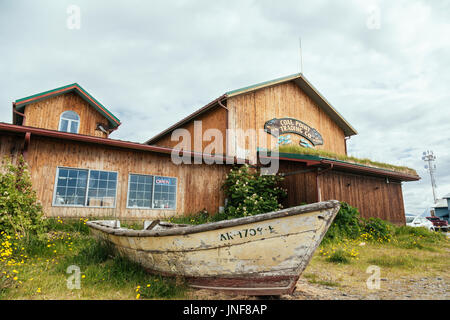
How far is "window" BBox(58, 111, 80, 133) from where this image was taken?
585 inches

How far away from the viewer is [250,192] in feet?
37.5

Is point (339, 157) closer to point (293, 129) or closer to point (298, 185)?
point (298, 185)

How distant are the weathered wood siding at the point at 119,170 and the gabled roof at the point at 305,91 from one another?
3.86 meters

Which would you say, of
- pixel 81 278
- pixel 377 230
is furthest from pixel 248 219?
pixel 377 230

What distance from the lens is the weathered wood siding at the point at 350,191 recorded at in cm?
1139

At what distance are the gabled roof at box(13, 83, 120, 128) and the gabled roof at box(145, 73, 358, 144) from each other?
3.35 meters

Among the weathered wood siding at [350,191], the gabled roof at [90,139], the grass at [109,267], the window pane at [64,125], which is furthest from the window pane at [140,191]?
the window pane at [64,125]

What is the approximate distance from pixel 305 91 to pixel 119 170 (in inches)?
505

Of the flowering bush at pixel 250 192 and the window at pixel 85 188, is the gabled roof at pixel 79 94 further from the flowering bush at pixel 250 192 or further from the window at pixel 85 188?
the flowering bush at pixel 250 192

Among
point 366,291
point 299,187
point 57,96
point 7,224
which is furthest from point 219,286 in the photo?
point 57,96

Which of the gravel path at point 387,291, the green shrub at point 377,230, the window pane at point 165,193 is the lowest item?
the gravel path at point 387,291

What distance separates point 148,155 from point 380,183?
36.8 ft
